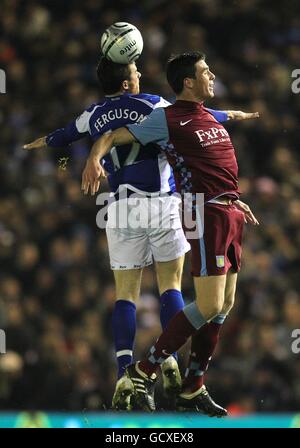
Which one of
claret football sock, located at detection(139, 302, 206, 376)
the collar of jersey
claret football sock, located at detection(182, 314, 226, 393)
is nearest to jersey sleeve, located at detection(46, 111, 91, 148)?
the collar of jersey

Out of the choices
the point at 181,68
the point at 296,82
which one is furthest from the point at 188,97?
the point at 296,82

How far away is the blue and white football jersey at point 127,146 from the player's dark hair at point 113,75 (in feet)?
0.23

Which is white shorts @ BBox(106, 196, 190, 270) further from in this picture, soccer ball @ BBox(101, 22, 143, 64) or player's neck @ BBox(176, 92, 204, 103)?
soccer ball @ BBox(101, 22, 143, 64)

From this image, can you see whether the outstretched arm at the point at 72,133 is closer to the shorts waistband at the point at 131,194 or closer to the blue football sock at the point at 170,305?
the shorts waistband at the point at 131,194

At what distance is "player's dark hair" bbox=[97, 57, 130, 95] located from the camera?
7.25 metres

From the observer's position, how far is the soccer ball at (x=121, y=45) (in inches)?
287

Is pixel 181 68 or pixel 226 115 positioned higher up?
pixel 181 68

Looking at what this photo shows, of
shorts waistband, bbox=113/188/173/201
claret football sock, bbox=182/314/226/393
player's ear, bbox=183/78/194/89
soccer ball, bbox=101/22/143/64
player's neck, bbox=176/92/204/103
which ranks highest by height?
soccer ball, bbox=101/22/143/64

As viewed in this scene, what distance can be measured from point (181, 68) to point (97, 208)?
502 centimetres

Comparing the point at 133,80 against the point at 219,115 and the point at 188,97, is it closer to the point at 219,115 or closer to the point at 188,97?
the point at 188,97

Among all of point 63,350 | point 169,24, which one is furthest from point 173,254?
point 169,24

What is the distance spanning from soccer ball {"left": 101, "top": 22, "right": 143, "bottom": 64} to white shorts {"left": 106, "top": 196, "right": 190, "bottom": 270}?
2.94ft

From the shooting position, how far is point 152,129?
270 inches
